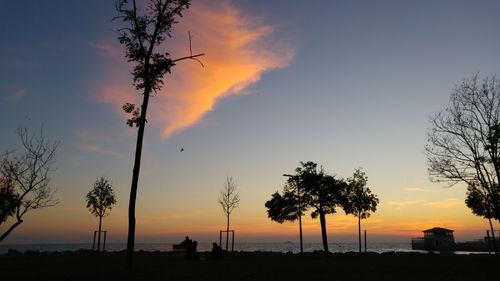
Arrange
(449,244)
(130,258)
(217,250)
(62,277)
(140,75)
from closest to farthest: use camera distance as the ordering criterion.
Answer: (62,277) → (130,258) → (140,75) → (217,250) → (449,244)

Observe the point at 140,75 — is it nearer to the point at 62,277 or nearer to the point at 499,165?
the point at 62,277

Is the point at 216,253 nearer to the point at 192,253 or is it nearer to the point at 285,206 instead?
the point at 192,253

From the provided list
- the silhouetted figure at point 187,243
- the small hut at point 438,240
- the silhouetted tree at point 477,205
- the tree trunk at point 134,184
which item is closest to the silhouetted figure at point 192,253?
the silhouetted figure at point 187,243

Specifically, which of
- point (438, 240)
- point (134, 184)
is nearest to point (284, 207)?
point (134, 184)

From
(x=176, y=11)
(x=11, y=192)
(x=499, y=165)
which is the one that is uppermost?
(x=176, y=11)

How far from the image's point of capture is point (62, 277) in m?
18.6

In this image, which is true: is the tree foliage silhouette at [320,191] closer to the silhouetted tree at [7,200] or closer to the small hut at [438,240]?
the silhouetted tree at [7,200]

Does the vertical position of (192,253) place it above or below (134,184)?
below

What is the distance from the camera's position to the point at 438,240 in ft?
263

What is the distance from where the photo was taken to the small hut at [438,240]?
79.8 m

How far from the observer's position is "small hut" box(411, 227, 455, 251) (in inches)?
3142

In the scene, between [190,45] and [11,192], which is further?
[11,192]

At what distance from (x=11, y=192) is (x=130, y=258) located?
529 inches

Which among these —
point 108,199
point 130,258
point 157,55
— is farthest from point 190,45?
point 108,199
